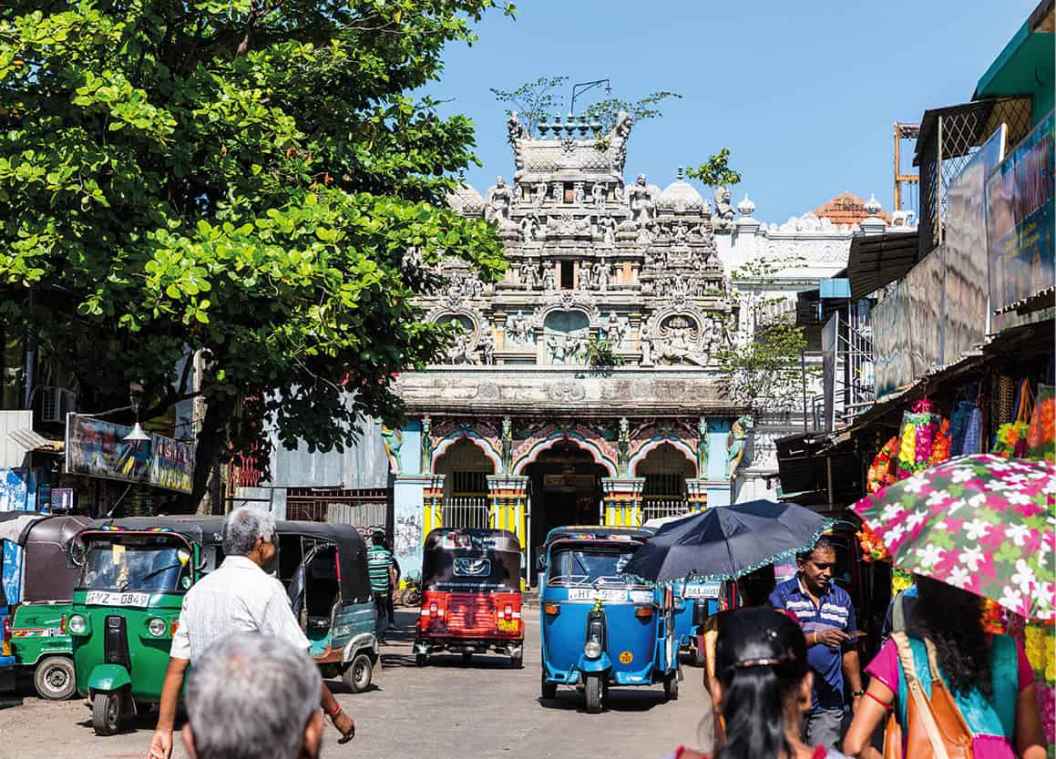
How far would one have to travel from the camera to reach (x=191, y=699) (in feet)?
10.8

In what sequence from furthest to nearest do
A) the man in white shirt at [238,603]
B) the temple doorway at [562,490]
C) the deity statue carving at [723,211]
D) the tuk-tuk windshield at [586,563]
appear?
the deity statue carving at [723,211], the temple doorway at [562,490], the tuk-tuk windshield at [586,563], the man in white shirt at [238,603]

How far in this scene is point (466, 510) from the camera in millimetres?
39125

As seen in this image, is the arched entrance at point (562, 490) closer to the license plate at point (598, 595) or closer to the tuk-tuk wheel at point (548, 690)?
the tuk-tuk wheel at point (548, 690)

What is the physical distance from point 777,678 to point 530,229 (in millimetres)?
41119

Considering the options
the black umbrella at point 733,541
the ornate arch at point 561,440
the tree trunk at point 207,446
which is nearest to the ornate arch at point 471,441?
the ornate arch at point 561,440

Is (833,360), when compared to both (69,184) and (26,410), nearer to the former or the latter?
(69,184)

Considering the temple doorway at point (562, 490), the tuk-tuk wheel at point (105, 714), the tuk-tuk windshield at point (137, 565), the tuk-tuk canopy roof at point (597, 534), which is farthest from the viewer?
the temple doorway at point (562, 490)

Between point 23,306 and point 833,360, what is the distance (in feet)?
34.6

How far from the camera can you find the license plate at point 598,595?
1569cm

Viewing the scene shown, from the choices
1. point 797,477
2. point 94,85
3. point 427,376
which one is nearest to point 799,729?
point 94,85

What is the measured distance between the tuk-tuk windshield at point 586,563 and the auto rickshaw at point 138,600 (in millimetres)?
2650

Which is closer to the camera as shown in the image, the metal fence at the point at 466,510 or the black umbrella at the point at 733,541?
the black umbrella at the point at 733,541

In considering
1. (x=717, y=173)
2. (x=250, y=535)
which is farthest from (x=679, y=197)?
(x=250, y=535)

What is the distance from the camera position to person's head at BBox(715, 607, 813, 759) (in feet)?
11.8
